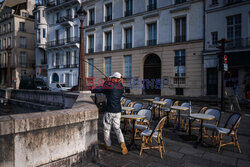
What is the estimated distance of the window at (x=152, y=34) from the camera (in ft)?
62.1

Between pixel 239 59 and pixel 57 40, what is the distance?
2588 centimetres

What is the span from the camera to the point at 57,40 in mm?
28703

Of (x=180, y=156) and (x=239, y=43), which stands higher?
(x=239, y=43)

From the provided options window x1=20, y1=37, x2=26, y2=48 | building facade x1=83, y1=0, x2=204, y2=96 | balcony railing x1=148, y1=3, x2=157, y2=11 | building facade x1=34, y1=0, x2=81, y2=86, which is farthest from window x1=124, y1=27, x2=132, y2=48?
window x1=20, y1=37, x2=26, y2=48

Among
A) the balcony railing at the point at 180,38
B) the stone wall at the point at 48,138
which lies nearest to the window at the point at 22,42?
the balcony railing at the point at 180,38

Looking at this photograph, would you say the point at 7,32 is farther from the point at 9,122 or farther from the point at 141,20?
the point at 9,122

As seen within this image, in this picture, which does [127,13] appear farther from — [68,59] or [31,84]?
[31,84]

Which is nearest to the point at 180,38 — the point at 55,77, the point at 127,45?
the point at 127,45

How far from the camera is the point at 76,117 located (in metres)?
3.16

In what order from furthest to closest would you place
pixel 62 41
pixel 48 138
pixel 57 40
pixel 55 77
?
pixel 55 77 < pixel 57 40 < pixel 62 41 < pixel 48 138

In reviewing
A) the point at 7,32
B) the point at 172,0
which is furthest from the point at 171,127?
the point at 7,32

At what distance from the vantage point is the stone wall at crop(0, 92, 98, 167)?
2.39 m

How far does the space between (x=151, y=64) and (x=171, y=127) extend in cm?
1333

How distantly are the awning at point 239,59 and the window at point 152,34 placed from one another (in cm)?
761
